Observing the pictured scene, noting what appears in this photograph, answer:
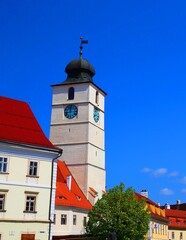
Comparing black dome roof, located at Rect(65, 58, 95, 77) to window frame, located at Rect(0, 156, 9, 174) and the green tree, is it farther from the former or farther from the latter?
window frame, located at Rect(0, 156, 9, 174)

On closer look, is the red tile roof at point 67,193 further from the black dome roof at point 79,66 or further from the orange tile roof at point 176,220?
the orange tile roof at point 176,220

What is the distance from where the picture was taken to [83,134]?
172 ft

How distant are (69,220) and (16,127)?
1398 cm

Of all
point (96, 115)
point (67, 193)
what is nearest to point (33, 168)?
point (67, 193)

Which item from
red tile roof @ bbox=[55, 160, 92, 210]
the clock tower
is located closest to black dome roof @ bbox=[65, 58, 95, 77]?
the clock tower

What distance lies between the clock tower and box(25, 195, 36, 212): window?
19124 millimetres

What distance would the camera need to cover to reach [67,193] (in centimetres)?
4494

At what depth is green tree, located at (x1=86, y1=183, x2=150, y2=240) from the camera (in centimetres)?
3888

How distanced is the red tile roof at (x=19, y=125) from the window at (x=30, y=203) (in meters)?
3.86

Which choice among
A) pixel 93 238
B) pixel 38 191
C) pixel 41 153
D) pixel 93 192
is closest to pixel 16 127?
pixel 41 153

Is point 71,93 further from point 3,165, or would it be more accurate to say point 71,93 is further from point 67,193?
point 3,165

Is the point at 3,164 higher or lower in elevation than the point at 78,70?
lower

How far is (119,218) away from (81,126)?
16361 millimetres

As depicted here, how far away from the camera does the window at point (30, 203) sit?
30438 millimetres
